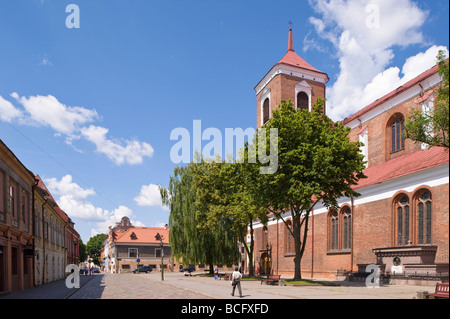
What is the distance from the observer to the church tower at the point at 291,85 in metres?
42.6

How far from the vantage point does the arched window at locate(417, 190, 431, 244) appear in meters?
23.3

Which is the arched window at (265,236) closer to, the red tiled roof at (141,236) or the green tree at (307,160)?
the green tree at (307,160)

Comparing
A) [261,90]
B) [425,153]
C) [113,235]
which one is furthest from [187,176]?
[113,235]

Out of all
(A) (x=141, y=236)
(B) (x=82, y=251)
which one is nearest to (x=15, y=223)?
(A) (x=141, y=236)

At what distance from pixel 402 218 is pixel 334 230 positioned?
8.31 m

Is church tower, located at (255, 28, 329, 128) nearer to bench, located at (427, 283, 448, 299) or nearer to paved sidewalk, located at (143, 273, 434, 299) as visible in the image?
paved sidewalk, located at (143, 273, 434, 299)

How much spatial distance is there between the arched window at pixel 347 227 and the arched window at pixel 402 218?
5287 millimetres

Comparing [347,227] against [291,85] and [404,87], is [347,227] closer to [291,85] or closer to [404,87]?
[404,87]

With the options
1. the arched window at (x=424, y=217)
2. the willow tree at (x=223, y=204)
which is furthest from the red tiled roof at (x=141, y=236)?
the arched window at (x=424, y=217)

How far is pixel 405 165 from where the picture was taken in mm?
26391

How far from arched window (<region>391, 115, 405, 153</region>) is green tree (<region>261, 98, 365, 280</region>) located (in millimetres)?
9844

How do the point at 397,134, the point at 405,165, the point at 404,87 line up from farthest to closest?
1. the point at 397,134
2. the point at 404,87
3. the point at 405,165

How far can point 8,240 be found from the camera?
20.6 m

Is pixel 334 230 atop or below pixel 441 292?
below
